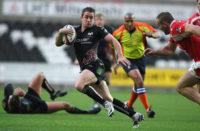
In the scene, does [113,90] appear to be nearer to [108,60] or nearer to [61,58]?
[61,58]

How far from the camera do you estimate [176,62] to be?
24516mm

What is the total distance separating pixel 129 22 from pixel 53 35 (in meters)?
14.4

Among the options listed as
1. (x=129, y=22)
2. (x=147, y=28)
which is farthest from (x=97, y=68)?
(x=147, y=28)

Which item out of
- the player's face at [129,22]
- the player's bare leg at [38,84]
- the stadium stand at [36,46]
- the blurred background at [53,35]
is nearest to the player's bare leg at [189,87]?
the player's bare leg at [38,84]

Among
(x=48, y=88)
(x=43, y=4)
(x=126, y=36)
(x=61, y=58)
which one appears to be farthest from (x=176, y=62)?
(x=48, y=88)

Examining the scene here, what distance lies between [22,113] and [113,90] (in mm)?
13403

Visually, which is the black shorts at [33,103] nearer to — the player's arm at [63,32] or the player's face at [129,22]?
the player's arm at [63,32]

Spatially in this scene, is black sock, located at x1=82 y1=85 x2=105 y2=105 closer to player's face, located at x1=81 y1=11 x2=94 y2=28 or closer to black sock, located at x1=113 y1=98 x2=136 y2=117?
black sock, located at x1=113 y1=98 x2=136 y2=117

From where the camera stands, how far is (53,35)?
24391mm

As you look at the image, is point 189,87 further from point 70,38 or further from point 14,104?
point 14,104

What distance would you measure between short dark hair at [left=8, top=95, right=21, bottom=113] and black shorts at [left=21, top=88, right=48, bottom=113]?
166mm

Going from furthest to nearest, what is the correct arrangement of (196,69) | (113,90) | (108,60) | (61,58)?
(61,58) < (113,90) < (108,60) < (196,69)

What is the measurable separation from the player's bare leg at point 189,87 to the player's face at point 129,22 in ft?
11.3

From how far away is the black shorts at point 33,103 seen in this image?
27.9 feet
